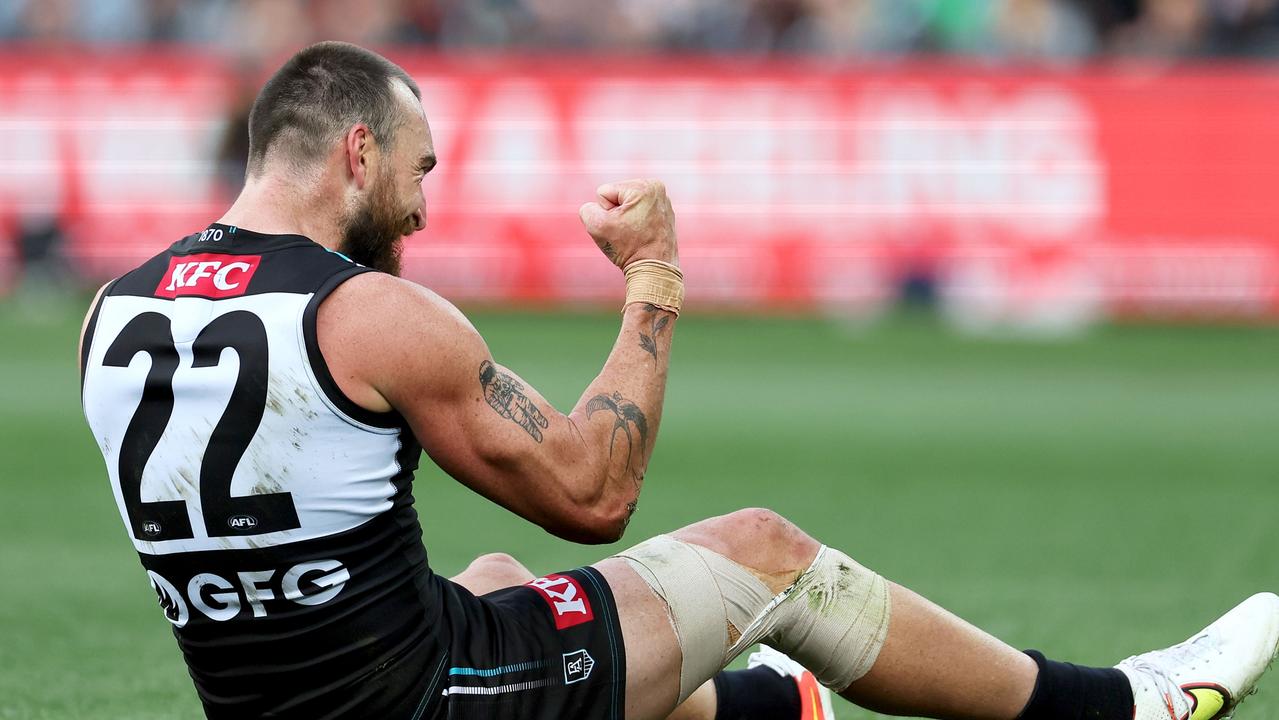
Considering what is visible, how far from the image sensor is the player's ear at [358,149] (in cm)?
367

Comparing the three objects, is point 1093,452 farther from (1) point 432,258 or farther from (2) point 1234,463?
(1) point 432,258

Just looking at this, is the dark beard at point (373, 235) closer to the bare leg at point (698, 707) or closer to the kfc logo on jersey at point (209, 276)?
the kfc logo on jersey at point (209, 276)

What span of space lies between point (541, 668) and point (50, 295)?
1451cm

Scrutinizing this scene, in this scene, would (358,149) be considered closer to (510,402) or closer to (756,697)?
(510,402)

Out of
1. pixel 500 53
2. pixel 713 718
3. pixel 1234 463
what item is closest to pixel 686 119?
pixel 500 53

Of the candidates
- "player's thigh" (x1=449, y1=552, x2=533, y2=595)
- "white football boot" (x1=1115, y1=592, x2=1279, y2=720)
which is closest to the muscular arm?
"player's thigh" (x1=449, y1=552, x2=533, y2=595)

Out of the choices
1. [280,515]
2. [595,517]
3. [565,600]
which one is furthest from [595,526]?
[280,515]

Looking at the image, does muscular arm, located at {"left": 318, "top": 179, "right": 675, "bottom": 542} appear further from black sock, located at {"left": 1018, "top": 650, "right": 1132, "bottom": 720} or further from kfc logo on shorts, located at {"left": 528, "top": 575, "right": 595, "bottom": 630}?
black sock, located at {"left": 1018, "top": 650, "right": 1132, "bottom": 720}

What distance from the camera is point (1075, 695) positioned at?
3.96 metres

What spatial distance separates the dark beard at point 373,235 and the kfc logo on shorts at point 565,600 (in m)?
0.81

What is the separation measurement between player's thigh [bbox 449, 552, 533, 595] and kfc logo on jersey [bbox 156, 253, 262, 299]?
1083mm

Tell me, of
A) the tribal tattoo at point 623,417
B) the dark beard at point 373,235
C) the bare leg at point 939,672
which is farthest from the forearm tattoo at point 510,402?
the bare leg at point 939,672

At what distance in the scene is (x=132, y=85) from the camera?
663 inches

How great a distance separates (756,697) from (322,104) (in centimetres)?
192
